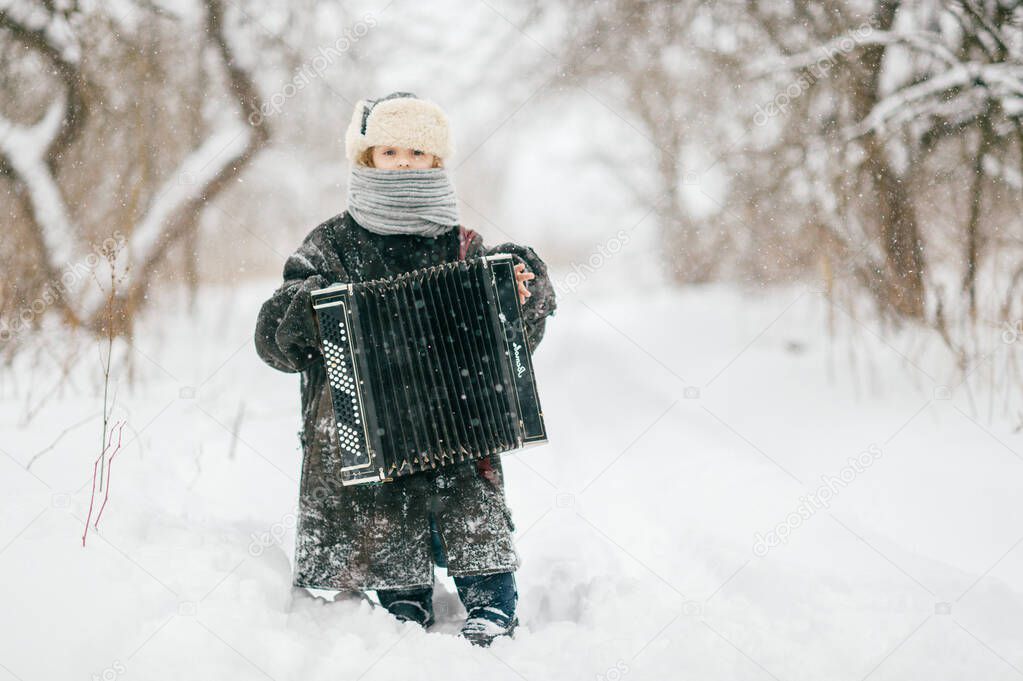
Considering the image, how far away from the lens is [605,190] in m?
7.96

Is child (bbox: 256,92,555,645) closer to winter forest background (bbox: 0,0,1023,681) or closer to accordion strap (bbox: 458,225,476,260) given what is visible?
accordion strap (bbox: 458,225,476,260)

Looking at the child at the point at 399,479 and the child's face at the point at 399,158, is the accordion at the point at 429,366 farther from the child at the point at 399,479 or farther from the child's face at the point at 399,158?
the child's face at the point at 399,158

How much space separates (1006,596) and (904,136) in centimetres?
300

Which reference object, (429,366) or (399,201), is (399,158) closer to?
(399,201)

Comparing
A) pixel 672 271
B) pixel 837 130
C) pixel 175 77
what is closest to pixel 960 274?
pixel 837 130

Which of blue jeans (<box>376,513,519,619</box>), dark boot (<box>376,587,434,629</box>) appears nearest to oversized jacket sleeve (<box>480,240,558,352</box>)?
blue jeans (<box>376,513,519,619</box>)

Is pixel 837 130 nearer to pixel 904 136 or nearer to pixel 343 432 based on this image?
pixel 904 136

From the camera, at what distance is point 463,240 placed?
7.34 feet

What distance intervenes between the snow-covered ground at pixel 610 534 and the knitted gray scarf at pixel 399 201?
1117mm

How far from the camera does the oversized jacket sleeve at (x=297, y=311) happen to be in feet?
6.51

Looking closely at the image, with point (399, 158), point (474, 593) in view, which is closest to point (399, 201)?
point (399, 158)

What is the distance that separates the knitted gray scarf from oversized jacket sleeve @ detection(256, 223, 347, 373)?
16 cm

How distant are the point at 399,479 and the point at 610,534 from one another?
3.80ft

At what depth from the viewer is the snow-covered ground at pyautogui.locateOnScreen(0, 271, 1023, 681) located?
1.84 metres
